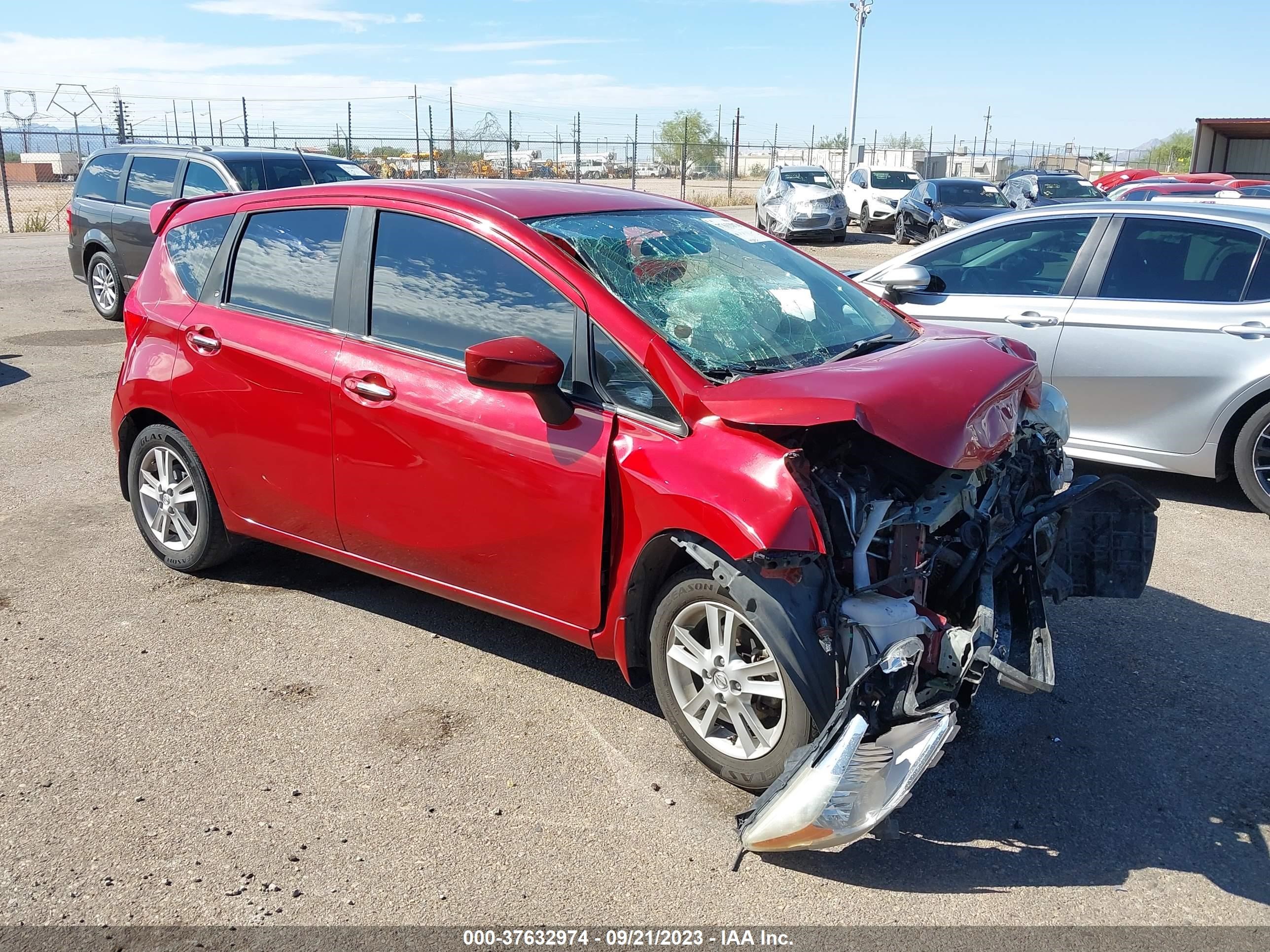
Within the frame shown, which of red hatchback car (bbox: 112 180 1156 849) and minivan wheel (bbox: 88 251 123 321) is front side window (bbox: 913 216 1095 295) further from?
minivan wheel (bbox: 88 251 123 321)

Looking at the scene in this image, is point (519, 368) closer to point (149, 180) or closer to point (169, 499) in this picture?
point (169, 499)

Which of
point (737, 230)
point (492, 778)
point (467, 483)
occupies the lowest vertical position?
point (492, 778)

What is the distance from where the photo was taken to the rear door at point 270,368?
13.9ft

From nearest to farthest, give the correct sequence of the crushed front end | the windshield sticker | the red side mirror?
the crushed front end
the red side mirror
the windshield sticker

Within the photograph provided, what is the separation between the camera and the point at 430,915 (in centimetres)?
285

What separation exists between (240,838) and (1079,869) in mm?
2399

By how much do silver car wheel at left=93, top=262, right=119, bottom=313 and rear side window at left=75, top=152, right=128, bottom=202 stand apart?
2.53 ft

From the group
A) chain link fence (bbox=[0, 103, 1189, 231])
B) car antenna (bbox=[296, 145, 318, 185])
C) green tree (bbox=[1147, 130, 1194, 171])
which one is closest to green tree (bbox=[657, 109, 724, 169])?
chain link fence (bbox=[0, 103, 1189, 231])

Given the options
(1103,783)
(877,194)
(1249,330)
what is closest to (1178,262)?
(1249,330)

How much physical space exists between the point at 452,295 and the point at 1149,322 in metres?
4.12

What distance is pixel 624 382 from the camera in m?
3.51

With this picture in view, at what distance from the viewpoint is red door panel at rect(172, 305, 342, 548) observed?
4211 mm

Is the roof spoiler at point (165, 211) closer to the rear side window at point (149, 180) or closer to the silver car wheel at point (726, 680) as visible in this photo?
the silver car wheel at point (726, 680)

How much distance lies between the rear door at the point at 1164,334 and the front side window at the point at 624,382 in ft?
12.2
